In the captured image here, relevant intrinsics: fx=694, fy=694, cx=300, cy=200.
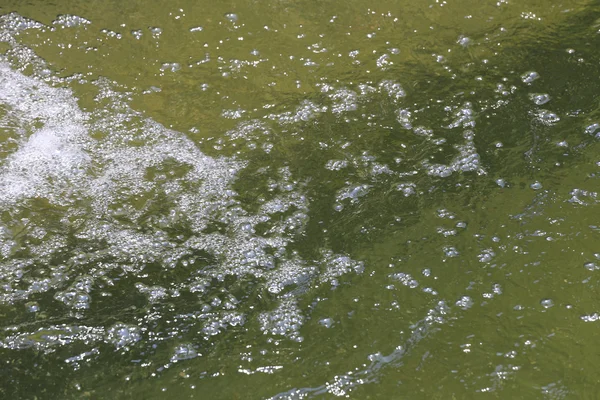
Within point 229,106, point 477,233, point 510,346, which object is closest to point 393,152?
point 477,233

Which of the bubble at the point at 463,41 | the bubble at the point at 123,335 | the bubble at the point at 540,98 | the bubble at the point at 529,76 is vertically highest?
the bubble at the point at 463,41

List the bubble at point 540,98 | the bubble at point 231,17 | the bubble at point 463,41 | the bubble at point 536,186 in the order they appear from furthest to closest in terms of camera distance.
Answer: the bubble at point 231,17, the bubble at point 463,41, the bubble at point 540,98, the bubble at point 536,186

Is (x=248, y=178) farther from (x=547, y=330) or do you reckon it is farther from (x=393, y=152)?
(x=547, y=330)

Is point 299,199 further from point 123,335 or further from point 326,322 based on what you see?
point 123,335

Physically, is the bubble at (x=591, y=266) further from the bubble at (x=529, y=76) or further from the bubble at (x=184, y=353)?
the bubble at (x=184, y=353)

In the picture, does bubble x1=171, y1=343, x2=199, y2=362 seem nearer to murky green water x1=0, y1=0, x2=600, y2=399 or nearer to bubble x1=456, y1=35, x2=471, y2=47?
murky green water x1=0, y1=0, x2=600, y2=399

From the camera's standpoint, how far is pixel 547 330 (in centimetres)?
157

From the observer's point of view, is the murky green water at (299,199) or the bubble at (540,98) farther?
the bubble at (540,98)

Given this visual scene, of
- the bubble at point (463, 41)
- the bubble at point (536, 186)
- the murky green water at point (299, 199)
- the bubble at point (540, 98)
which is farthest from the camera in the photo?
the bubble at point (463, 41)

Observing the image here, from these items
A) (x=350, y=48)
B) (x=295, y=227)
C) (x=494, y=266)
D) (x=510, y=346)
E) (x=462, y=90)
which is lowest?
(x=510, y=346)

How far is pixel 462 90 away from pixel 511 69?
203 mm

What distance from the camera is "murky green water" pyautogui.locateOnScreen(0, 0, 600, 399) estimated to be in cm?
155

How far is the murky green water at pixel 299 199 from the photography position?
5.09 ft

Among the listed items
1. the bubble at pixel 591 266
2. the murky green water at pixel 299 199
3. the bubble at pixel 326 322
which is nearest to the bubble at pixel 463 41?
the murky green water at pixel 299 199
